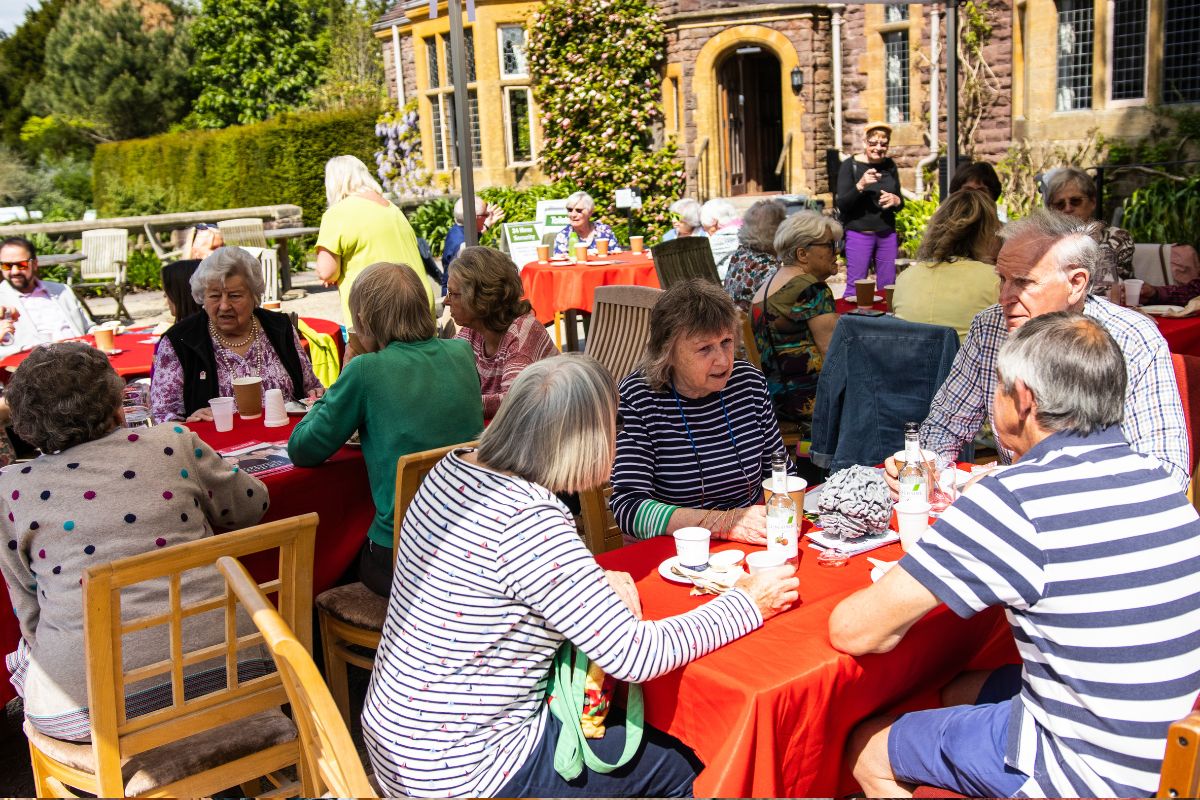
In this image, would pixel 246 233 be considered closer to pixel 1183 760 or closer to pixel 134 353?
pixel 134 353

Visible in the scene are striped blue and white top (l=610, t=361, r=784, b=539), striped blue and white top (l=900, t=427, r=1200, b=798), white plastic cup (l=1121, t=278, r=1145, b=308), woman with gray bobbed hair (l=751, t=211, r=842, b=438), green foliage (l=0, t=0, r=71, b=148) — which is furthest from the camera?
green foliage (l=0, t=0, r=71, b=148)

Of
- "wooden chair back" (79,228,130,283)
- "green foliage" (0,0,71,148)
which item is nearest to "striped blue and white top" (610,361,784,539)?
"wooden chair back" (79,228,130,283)

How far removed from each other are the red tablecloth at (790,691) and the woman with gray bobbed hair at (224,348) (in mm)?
2430

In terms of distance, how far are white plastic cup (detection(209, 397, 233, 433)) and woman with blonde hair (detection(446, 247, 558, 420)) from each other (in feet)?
3.05

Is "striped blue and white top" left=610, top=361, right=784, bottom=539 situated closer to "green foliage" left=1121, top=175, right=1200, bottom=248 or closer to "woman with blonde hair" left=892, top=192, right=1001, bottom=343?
"woman with blonde hair" left=892, top=192, right=1001, bottom=343

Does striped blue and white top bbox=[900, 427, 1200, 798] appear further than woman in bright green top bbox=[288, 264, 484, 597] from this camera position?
No

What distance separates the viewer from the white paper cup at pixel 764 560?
2.30 meters

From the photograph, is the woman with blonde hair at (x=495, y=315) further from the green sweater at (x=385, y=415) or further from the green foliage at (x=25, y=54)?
A: the green foliage at (x=25, y=54)

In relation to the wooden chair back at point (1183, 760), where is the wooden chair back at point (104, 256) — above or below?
above

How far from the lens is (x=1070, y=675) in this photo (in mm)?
1805

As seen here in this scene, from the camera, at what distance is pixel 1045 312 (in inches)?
124

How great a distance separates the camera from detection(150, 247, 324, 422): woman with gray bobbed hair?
13.5 ft

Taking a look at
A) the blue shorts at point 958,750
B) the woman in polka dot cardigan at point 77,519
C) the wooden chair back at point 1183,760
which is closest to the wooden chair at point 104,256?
the woman in polka dot cardigan at point 77,519

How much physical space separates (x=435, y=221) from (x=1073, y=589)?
16.7 m
